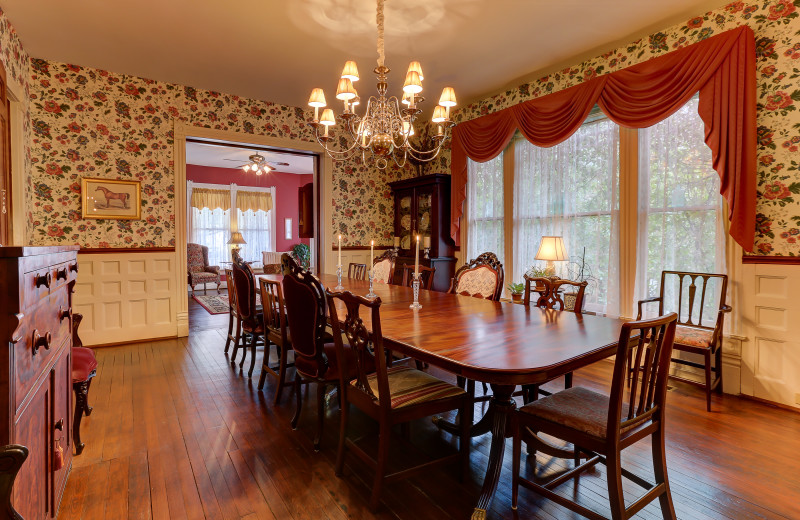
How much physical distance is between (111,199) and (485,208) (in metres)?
4.12

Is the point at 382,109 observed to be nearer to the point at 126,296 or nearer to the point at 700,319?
the point at 700,319

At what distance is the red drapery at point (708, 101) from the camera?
2842 millimetres

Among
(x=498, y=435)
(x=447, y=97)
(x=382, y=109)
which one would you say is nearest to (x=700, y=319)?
(x=498, y=435)

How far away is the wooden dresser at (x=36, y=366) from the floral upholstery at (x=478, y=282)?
98.8 inches

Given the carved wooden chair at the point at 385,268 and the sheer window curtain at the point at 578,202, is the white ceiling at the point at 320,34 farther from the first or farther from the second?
the carved wooden chair at the point at 385,268

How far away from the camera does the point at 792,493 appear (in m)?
1.85

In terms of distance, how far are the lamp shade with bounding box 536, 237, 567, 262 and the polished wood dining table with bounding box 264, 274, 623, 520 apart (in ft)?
4.56

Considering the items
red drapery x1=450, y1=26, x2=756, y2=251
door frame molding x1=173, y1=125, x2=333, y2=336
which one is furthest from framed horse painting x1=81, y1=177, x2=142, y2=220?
red drapery x1=450, y1=26, x2=756, y2=251

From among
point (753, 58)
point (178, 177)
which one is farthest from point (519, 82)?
point (178, 177)

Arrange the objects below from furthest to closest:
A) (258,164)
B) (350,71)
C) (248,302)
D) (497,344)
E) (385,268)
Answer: (258,164) → (385,268) → (248,302) → (350,71) → (497,344)

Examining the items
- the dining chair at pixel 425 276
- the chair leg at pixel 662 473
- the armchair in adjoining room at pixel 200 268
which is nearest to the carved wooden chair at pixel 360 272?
the dining chair at pixel 425 276

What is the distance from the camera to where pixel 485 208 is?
16.5 feet

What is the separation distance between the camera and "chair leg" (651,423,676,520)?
1591 mm

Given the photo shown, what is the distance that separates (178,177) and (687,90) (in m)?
4.93
